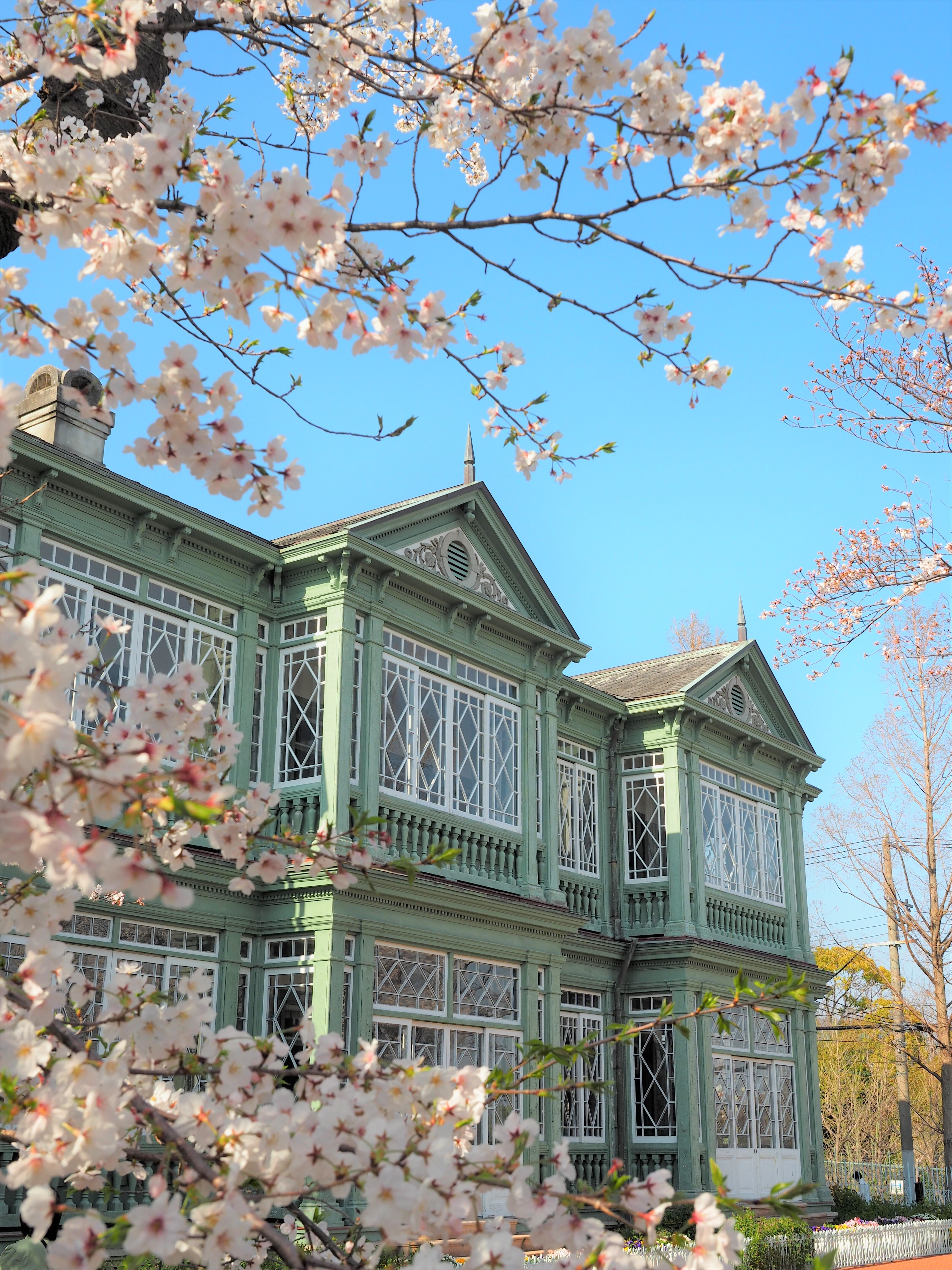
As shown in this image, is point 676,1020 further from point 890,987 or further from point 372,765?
point 890,987

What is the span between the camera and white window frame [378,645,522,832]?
47.0 ft

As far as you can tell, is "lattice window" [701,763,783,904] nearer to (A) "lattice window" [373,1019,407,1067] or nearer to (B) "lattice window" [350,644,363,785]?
(A) "lattice window" [373,1019,407,1067]

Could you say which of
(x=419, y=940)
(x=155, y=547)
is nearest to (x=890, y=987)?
(x=419, y=940)

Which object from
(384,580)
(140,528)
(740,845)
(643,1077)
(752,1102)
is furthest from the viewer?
(740,845)

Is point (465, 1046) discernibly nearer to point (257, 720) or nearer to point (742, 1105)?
point (257, 720)

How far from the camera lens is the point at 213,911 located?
12859mm

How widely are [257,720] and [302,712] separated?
503 millimetres

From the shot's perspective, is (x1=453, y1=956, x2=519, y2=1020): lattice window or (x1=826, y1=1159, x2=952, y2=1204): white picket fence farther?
(x1=826, y1=1159, x2=952, y2=1204): white picket fence

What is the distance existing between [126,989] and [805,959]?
19.2m

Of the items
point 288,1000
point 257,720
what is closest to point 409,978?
point 288,1000

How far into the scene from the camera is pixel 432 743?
14.9 m

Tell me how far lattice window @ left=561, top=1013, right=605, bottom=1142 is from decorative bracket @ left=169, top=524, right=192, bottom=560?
840cm

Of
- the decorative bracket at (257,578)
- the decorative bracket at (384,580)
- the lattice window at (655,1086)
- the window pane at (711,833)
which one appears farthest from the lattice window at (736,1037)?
the decorative bracket at (257,578)

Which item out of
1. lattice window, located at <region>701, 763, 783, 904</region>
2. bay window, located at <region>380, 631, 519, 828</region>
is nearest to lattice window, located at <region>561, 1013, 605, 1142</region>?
lattice window, located at <region>701, 763, 783, 904</region>
